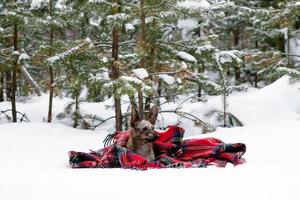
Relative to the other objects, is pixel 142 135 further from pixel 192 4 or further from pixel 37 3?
pixel 37 3

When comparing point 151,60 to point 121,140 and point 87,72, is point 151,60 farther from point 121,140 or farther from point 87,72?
point 121,140

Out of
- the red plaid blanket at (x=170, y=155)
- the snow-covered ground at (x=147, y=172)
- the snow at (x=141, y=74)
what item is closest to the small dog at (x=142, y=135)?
the red plaid blanket at (x=170, y=155)

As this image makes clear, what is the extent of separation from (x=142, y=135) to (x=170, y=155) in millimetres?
542

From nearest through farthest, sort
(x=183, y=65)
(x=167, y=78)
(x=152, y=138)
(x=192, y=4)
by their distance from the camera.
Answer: (x=152, y=138) < (x=167, y=78) < (x=192, y=4) < (x=183, y=65)

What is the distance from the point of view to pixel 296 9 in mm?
10102

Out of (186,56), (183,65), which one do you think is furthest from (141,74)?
(186,56)

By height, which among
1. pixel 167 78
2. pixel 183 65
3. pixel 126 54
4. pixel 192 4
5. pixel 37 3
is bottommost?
pixel 167 78

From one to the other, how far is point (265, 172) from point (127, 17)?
549cm

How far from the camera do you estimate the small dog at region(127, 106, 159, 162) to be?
5297 mm

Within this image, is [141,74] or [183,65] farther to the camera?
[183,65]

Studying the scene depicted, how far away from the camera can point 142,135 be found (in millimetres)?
5301

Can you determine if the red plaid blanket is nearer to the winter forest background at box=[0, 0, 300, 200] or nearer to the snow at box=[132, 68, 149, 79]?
the winter forest background at box=[0, 0, 300, 200]

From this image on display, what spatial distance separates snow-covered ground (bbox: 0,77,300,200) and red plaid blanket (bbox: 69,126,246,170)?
0.81 ft

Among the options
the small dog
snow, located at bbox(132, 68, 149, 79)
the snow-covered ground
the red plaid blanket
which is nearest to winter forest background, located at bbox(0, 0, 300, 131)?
snow, located at bbox(132, 68, 149, 79)
